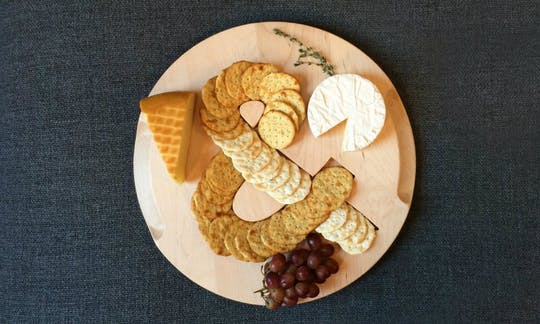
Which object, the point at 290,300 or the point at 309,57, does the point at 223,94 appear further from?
the point at 290,300

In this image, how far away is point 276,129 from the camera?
5.46 feet

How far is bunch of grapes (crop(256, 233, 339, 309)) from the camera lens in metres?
1.67

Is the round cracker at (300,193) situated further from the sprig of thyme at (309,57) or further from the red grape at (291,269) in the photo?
the sprig of thyme at (309,57)

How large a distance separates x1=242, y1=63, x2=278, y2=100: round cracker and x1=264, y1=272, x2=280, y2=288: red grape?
655 millimetres

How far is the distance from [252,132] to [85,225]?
2.65 ft

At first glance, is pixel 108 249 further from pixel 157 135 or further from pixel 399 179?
pixel 399 179

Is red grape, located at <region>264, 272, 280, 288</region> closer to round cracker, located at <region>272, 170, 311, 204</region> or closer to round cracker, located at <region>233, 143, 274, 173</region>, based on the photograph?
round cracker, located at <region>272, 170, 311, 204</region>

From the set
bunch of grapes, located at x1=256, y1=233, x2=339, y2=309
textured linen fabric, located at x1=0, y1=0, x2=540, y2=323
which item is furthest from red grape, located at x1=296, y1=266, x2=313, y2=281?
textured linen fabric, located at x1=0, y1=0, x2=540, y2=323

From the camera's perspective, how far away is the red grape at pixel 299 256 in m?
1.68

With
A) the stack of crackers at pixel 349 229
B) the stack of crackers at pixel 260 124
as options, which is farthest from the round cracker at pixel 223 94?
the stack of crackers at pixel 349 229

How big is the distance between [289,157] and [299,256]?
1.17ft

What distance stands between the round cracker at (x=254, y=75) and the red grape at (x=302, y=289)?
703mm

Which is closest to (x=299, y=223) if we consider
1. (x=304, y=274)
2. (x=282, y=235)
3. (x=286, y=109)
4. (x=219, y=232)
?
(x=282, y=235)

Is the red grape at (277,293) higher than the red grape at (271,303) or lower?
higher
